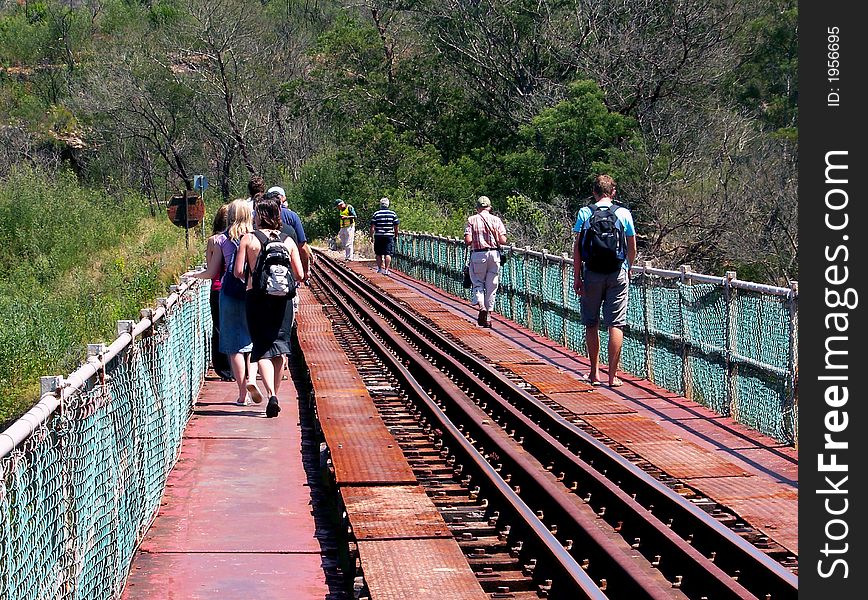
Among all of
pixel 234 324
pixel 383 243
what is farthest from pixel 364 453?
pixel 383 243

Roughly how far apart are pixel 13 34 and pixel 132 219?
47.4 metres

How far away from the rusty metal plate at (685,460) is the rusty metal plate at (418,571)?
2.51 metres

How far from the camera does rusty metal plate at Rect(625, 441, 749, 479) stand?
28.1 feet

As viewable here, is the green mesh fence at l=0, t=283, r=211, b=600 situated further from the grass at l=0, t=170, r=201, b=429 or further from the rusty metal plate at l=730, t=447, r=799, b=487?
the grass at l=0, t=170, r=201, b=429

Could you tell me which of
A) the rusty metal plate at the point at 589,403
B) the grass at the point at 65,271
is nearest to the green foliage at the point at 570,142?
the grass at the point at 65,271

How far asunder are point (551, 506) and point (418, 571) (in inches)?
69.5

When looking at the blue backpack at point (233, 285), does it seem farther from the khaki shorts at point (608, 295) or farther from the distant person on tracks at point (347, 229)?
the distant person on tracks at point (347, 229)

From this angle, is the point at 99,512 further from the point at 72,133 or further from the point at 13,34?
the point at 13,34

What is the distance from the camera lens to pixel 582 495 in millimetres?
8320

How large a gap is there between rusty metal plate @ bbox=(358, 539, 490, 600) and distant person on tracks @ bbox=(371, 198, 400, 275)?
80.7ft

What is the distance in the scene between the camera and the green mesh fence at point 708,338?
10031mm

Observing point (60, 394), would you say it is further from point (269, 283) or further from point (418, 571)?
point (269, 283)

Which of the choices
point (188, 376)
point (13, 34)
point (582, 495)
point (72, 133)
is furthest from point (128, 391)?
point (13, 34)

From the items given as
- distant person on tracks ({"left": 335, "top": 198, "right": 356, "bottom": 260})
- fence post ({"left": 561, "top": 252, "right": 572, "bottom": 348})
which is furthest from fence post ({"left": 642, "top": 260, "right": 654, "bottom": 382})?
distant person on tracks ({"left": 335, "top": 198, "right": 356, "bottom": 260})
